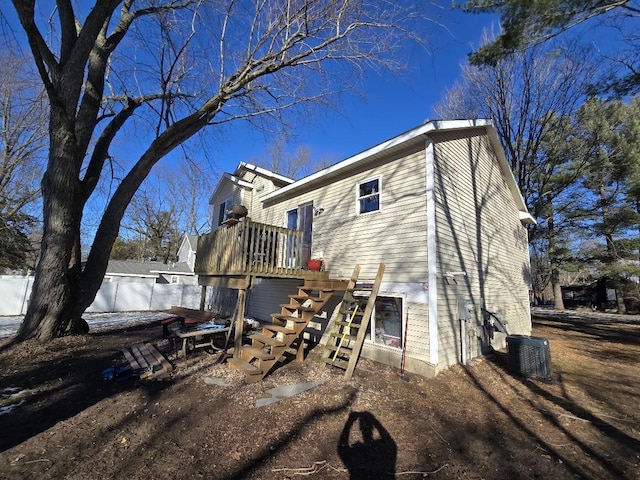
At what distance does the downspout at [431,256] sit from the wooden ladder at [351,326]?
101 centimetres

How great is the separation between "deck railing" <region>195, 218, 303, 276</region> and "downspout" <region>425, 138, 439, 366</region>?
313 centimetres

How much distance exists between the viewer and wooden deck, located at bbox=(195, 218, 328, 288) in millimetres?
6934

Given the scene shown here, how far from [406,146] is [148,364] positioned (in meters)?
7.16

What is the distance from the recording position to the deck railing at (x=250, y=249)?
22.7ft

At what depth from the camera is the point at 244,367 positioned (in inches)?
224

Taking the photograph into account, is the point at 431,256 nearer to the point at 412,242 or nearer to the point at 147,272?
the point at 412,242

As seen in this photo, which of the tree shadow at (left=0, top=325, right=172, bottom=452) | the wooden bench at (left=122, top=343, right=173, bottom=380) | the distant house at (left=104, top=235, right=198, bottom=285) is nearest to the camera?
the tree shadow at (left=0, top=325, right=172, bottom=452)

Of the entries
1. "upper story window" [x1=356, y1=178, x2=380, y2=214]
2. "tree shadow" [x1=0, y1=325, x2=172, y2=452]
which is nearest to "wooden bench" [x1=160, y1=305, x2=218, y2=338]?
"tree shadow" [x1=0, y1=325, x2=172, y2=452]

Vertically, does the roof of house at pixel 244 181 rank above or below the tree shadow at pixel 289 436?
above

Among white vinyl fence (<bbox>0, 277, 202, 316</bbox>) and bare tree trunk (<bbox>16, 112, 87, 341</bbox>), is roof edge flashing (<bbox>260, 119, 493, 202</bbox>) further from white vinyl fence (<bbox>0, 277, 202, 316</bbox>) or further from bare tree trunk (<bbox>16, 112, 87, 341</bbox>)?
white vinyl fence (<bbox>0, 277, 202, 316</bbox>)

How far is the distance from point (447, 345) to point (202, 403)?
479 cm

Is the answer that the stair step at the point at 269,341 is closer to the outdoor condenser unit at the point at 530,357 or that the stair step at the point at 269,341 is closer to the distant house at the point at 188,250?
the outdoor condenser unit at the point at 530,357

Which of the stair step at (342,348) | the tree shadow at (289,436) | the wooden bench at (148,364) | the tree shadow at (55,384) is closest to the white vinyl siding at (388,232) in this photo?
the stair step at (342,348)

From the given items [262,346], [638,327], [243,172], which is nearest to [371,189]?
[262,346]
